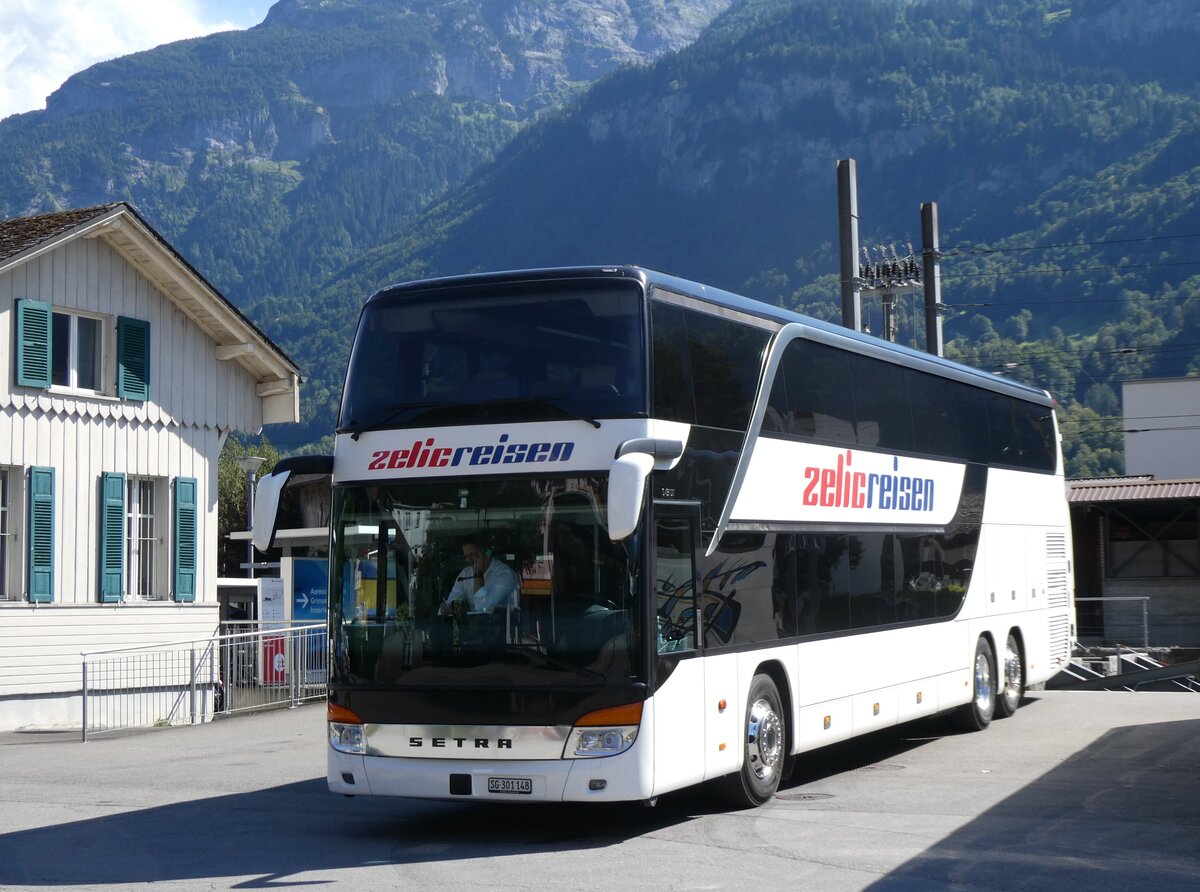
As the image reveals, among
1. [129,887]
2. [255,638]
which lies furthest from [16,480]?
[129,887]

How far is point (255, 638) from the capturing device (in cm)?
2436

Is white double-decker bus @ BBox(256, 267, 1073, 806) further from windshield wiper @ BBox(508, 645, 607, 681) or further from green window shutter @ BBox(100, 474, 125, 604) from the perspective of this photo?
green window shutter @ BBox(100, 474, 125, 604)

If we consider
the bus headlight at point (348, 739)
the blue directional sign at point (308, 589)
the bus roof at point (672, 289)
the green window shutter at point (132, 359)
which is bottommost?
the bus headlight at point (348, 739)

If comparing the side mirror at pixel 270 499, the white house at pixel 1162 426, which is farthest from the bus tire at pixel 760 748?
the white house at pixel 1162 426

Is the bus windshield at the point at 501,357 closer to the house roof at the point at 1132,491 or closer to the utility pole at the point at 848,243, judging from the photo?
the utility pole at the point at 848,243

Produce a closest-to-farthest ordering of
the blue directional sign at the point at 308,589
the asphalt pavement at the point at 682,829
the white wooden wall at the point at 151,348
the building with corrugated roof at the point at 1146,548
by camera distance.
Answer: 1. the asphalt pavement at the point at 682,829
2. the white wooden wall at the point at 151,348
3. the blue directional sign at the point at 308,589
4. the building with corrugated roof at the point at 1146,548

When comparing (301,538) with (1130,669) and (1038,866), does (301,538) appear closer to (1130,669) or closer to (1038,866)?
(1130,669)

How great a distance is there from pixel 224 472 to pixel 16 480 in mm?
60892

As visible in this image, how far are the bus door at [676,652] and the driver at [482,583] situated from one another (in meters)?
0.96

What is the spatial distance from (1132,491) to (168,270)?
26823 mm

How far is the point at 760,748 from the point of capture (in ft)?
40.0

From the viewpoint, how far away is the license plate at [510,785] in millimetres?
10523

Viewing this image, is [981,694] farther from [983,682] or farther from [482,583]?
[482,583]

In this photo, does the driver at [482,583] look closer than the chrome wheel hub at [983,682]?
Yes
